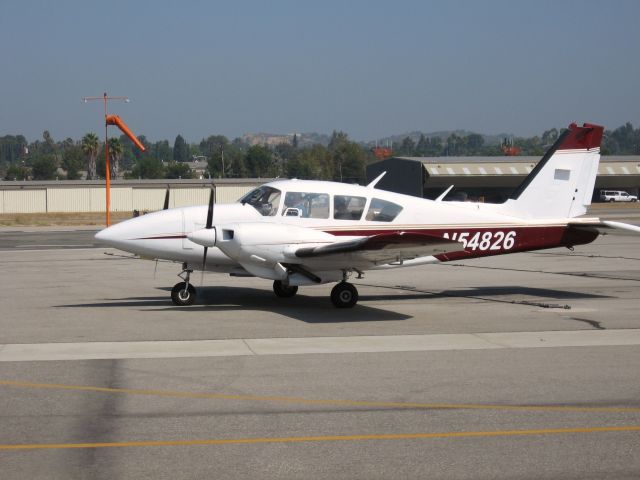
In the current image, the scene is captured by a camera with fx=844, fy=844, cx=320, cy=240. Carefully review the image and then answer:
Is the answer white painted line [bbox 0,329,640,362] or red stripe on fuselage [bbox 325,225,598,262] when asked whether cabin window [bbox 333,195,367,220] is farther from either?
white painted line [bbox 0,329,640,362]

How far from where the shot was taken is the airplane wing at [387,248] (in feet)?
47.3

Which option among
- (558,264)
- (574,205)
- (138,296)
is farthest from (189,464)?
(558,264)

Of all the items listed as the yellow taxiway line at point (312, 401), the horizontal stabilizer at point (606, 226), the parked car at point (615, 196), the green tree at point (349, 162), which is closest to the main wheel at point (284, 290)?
the horizontal stabilizer at point (606, 226)

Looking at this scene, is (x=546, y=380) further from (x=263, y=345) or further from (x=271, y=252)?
(x=271, y=252)

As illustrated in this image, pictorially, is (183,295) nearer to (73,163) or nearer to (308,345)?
(308,345)

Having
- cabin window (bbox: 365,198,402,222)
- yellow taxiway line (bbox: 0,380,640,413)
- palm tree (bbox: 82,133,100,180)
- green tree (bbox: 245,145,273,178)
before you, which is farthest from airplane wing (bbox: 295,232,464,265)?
green tree (bbox: 245,145,273,178)

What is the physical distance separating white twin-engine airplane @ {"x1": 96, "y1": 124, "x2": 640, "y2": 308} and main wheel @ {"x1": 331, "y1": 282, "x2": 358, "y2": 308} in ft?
0.06

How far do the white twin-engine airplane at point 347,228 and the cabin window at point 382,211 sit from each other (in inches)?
0.8

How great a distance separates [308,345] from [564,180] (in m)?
8.79

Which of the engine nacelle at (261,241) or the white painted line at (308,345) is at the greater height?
the engine nacelle at (261,241)

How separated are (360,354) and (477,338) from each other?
2.32 meters

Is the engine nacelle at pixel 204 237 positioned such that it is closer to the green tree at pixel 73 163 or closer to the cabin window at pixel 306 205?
the cabin window at pixel 306 205

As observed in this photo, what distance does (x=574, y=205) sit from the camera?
61.4 ft

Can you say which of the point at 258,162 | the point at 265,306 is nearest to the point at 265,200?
the point at 265,306
